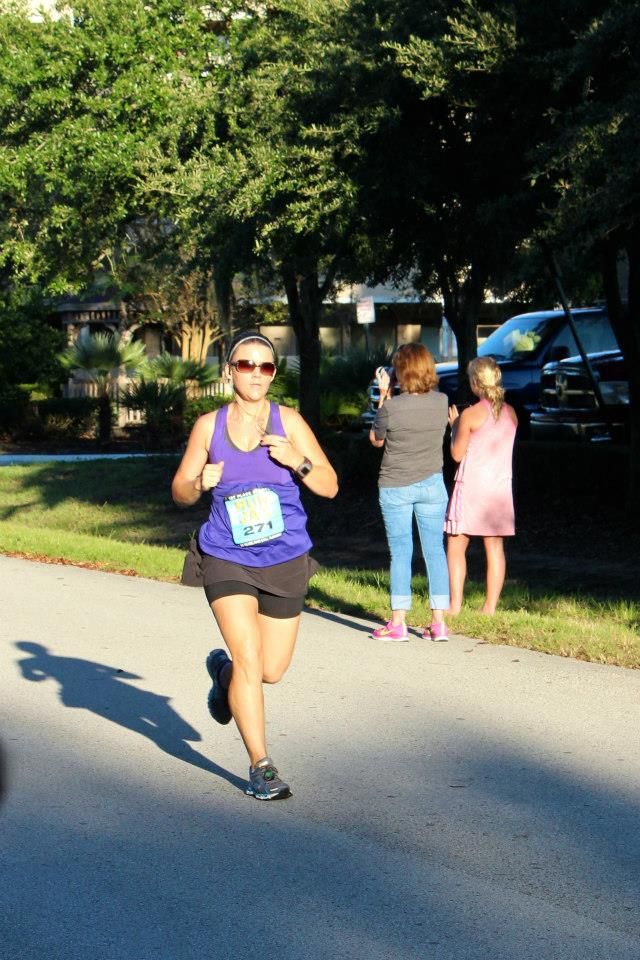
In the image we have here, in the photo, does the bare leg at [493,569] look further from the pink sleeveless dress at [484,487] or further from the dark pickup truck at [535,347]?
the dark pickup truck at [535,347]

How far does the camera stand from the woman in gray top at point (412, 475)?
368 inches

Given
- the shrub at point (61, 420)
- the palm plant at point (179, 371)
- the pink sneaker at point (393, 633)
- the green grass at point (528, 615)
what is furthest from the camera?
the shrub at point (61, 420)

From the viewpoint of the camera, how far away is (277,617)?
606 cm

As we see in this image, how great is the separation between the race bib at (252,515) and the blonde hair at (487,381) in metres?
4.52

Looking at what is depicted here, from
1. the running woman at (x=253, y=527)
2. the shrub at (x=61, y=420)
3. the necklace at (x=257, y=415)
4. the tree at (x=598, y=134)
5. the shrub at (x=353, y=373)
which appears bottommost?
the shrub at (x=61, y=420)

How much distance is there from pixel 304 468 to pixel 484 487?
4538mm

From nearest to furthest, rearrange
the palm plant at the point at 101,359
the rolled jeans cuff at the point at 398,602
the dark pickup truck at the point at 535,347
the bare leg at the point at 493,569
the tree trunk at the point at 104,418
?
the rolled jeans cuff at the point at 398,602, the bare leg at the point at 493,569, the dark pickup truck at the point at 535,347, the tree trunk at the point at 104,418, the palm plant at the point at 101,359

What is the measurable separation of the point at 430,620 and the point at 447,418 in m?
1.63

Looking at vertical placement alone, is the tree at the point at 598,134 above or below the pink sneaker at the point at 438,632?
above

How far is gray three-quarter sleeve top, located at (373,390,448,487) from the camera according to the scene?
936 cm

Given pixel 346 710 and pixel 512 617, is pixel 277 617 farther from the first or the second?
pixel 512 617

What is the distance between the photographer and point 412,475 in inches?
371

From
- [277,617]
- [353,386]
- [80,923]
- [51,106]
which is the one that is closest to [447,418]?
[277,617]

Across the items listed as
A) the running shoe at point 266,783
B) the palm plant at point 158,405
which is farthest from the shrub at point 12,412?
the running shoe at point 266,783
